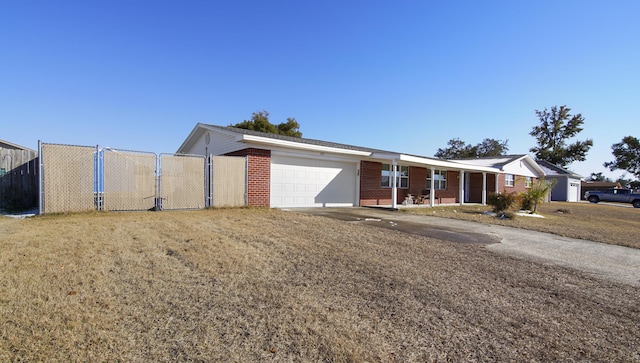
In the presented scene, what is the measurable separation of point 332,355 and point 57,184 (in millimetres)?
9809

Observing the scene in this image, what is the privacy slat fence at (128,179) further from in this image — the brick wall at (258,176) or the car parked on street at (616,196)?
the car parked on street at (616,196)

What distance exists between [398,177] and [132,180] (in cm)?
1335

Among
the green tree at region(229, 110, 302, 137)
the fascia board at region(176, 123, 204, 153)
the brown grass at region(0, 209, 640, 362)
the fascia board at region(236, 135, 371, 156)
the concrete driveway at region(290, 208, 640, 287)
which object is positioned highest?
the green tree at region(229, 110, 302, 137)

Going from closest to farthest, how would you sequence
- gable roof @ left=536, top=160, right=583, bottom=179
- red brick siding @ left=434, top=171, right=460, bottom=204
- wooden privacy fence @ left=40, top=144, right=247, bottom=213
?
wooden privacy fence @ left=40, top=144, right=247, bottom=213 < red brick siding @ left=434, top=171, right=460, bottom=204 < gable roof @ left=536, top=160, right=583, bottom=179

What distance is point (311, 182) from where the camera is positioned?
48.0 ft

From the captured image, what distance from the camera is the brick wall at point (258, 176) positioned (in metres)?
12.5

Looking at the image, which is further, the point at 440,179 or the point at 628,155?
the point at 628,155

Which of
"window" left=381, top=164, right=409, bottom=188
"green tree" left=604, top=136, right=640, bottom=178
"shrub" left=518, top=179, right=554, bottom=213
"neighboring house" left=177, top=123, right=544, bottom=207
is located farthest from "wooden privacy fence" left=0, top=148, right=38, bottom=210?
"green tree" left=604, top=136, right=640, bottom=178

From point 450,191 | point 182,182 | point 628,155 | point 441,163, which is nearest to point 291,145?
point 182,182

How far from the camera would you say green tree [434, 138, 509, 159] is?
60906mm

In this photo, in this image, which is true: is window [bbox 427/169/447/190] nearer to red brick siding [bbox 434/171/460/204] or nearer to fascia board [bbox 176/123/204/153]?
red brick siding [bbox 434/171/460/204]

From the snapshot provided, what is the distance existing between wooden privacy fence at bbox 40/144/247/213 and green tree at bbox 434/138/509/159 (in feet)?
187

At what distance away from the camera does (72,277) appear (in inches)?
154

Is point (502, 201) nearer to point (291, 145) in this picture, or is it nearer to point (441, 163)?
point (441, 163)
